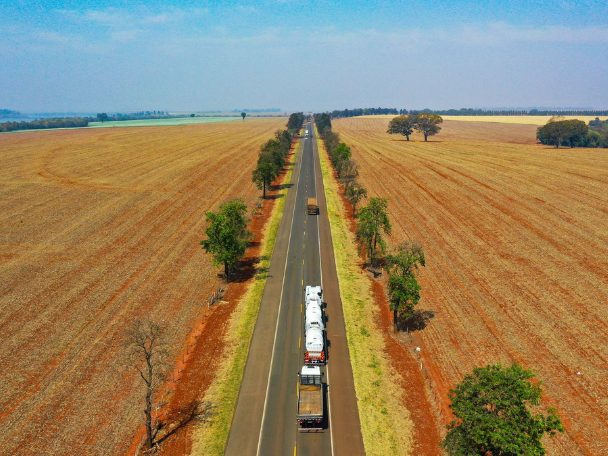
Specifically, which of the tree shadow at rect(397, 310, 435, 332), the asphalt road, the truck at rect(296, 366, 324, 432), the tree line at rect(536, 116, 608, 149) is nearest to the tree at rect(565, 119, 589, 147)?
the tree line at rect(536, 116, 608, 149)

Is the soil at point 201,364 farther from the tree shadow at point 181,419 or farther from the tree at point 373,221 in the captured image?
the tree at point 373,221

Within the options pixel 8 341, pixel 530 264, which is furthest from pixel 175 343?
A: pixel 530 264

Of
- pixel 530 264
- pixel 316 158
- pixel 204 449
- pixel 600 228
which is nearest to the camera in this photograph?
pixel 204 449

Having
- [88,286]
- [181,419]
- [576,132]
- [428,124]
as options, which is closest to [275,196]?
[88,286]

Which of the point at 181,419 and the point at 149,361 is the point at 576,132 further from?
the point at 149,361

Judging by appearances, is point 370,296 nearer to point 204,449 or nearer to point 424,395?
point 424,395

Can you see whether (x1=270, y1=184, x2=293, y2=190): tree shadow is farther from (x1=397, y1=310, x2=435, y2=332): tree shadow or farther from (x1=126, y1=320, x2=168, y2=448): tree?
(x1=126, y1=320, x2=168, y2=448): tree
